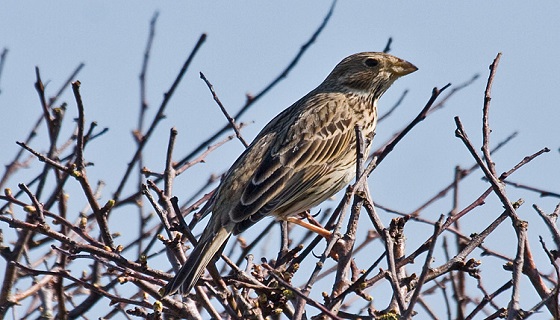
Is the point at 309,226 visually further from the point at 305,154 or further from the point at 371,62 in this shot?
the point at 371,62

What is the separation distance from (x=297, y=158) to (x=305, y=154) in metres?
0.08

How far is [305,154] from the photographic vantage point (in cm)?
698

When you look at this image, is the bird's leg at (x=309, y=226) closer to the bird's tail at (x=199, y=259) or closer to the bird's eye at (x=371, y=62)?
the bird's tail at (x=199, y=259)

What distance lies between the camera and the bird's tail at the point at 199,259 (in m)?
4.45

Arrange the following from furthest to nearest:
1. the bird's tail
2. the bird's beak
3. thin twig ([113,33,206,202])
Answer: the bird's beak < thin twig ([113,33,206,202]) < the bird's tail

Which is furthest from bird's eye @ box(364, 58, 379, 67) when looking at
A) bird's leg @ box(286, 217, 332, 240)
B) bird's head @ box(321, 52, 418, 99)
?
bird's leg @ box(286, 217, 332, 240)

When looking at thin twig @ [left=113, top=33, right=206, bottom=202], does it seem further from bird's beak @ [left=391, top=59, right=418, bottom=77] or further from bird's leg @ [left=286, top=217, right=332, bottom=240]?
bird's beak @ [left=391, top=59, right=418, bottom=77]

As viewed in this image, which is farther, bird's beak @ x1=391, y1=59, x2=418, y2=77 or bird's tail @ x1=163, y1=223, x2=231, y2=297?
bird's beak @ x1=391, y1=59, x2=418, y2=77

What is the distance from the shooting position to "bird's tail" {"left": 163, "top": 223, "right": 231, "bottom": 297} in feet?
14.6

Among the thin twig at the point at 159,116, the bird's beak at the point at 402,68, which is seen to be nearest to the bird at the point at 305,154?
the bird's beak at the point at 402,68

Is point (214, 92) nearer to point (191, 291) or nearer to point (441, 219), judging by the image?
point (191, 291)

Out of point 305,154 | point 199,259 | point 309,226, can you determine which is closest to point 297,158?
point 305,154

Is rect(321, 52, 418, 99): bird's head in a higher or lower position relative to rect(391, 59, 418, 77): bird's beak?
higher

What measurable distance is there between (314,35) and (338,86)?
5.03ft
